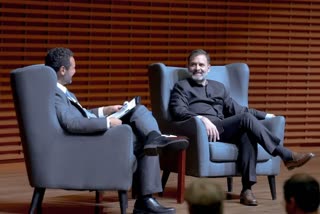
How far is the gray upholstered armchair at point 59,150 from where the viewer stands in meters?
5.36

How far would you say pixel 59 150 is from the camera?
544 centimetres

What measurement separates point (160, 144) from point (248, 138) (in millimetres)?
1101

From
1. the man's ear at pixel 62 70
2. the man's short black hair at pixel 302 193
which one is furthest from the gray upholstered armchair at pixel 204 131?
the man's short black hair at pixel 302 193

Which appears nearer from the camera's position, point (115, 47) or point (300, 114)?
point (115, 47)

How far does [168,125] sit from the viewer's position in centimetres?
669

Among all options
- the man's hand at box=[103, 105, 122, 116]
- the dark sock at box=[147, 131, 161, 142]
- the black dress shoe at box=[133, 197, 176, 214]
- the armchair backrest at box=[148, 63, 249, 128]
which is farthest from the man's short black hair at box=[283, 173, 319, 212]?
the armchair backrest at box=[148, 63, 249, 128]

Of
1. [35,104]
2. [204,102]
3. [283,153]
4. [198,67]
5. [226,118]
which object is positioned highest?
[198,67]

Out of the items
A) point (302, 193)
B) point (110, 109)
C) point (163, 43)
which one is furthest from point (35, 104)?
point (163, 43)

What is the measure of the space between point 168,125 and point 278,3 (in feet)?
12.6

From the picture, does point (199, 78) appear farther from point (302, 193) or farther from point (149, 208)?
point (302, 193)

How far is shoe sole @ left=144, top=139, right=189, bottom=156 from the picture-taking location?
5.46m

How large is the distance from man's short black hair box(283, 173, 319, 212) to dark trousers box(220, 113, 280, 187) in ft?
11.9

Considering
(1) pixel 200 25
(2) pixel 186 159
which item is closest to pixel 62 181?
(2) pixel 186 159

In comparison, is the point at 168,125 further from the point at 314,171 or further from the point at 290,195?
the point at 290,195
